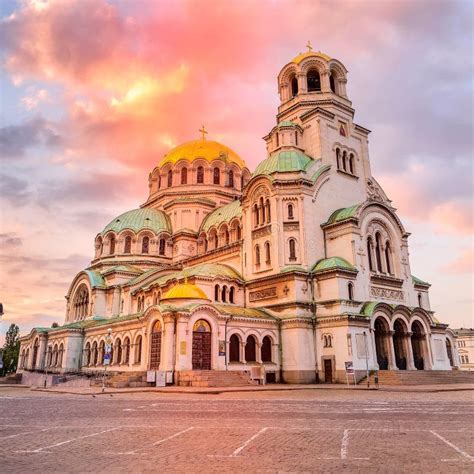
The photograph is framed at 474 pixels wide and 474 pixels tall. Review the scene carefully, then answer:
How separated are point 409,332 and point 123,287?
30.4 metres

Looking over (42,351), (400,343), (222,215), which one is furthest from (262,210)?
(42,351)

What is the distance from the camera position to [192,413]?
49.3 feet

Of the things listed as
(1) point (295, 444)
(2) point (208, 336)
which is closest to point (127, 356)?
(2) point (208, 336)

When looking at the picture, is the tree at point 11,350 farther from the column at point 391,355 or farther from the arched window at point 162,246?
the column at point 391,355

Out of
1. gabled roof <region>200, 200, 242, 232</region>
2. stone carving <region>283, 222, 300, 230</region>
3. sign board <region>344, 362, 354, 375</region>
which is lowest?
sign board <region>344, 362, 354, 375</region>

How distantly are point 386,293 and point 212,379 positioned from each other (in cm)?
1876

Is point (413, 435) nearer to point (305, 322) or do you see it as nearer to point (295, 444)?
point (295, 444)

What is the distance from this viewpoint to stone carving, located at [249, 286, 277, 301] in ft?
129

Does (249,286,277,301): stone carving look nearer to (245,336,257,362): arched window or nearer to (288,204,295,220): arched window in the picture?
(245,336,257,362): arched window

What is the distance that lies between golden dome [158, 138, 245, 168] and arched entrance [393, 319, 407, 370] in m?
33.0

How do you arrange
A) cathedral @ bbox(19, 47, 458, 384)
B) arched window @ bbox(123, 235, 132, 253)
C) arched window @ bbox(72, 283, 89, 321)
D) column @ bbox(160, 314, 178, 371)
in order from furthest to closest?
arched window @ bbox(123, 235, 132, 253)
arched window @ bbox(72, 283, 89, 321)
cathedral @ bbox(19, 47, 458, 384)
column @ bbox(160, 314, 178, 371)

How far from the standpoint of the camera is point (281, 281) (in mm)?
38469

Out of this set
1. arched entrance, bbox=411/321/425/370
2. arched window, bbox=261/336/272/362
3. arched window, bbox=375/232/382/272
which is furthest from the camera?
arched window, bbox=375/232/382/272

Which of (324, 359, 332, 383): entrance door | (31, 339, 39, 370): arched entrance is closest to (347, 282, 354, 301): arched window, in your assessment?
(324, 359, 332, 383): entrance door
